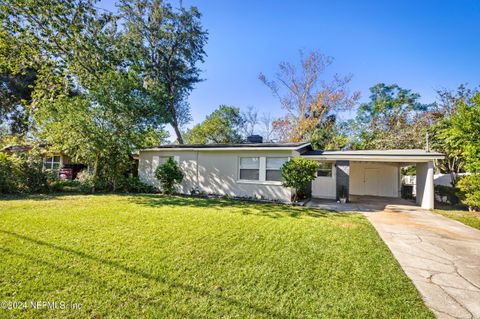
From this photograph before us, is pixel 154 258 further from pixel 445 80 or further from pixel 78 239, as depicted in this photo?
pixel 445 80

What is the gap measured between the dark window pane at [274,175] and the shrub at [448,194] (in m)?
8.19

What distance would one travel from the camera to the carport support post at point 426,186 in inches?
Result: 356

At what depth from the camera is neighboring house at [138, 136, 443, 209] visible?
9.55 metres

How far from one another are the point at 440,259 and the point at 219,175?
8.91 metres

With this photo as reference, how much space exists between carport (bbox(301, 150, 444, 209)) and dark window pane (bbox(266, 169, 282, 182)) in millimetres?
1652

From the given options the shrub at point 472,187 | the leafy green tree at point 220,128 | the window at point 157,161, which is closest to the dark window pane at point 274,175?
the window at point 157,161

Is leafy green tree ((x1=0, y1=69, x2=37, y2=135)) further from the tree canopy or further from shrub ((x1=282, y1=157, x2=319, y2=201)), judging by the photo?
shrub ((x1=282, y1=157, x2=319, y2=201))

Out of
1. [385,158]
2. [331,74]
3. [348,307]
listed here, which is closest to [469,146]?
[385,158]

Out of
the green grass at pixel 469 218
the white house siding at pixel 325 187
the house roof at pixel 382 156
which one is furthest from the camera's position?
the white house siding at pixel 325 187

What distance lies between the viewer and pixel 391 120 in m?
21.9

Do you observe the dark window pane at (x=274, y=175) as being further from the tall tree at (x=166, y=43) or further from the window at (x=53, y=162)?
the window at (x=53, y=162)

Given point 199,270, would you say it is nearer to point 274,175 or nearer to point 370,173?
point 274,175

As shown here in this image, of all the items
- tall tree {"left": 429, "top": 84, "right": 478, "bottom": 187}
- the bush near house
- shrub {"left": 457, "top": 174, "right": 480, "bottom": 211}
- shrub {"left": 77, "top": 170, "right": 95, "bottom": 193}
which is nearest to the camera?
shrub {"left": 457, "top": 174, "right": 480, "bottom": 211}

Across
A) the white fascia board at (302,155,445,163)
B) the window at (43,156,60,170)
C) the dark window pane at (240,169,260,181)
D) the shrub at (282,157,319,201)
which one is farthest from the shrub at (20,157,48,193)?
the white fascia board at (302,155,445,163)
